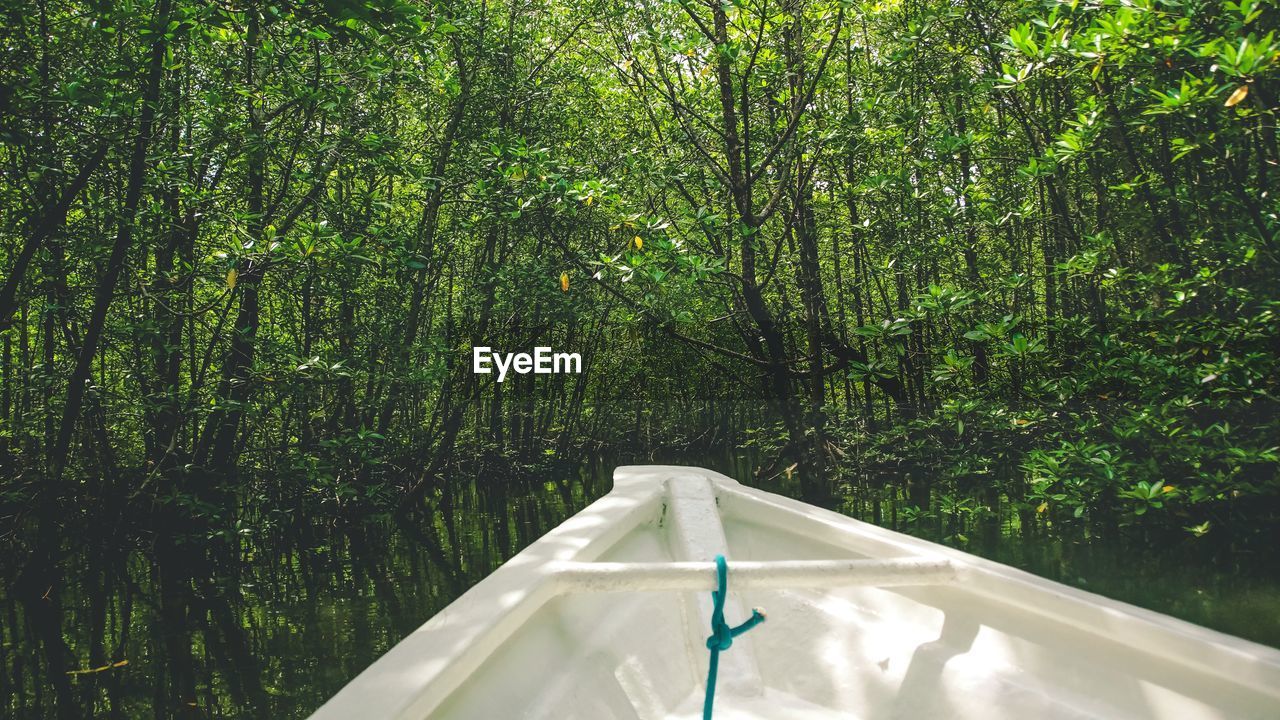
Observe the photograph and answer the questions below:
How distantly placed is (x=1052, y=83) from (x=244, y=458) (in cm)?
682

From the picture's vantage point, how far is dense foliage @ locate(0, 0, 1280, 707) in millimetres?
2578

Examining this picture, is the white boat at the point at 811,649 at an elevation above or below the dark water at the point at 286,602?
above

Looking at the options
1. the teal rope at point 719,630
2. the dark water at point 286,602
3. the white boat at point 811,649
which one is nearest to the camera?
the white boat at point 811,649

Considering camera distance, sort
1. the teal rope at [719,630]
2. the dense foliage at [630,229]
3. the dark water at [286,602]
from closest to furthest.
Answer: the teal rope at [719,630] < the dense foliage at [630,229] < the dark water at [286,602]

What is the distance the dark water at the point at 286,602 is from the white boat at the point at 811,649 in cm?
193

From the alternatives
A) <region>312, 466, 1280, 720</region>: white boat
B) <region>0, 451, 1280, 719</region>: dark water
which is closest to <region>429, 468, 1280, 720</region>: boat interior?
<region>312, 466, 1280, 720</region>: white boat

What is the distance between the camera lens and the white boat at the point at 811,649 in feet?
3.66

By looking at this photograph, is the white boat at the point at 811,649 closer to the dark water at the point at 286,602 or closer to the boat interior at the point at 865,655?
the boat interior at the point at 865,655

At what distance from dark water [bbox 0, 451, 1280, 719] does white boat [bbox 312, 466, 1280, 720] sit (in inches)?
76.0

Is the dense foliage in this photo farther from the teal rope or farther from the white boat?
the teal rope

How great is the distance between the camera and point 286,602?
4.12 meters

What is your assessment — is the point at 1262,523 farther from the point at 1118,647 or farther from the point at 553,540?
the point at 553,540

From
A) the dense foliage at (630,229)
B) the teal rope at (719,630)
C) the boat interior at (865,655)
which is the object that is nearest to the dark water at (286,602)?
the dense foliage at (630,229)

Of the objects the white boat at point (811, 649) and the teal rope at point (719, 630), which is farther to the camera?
the teal rope at point (719, 630)
